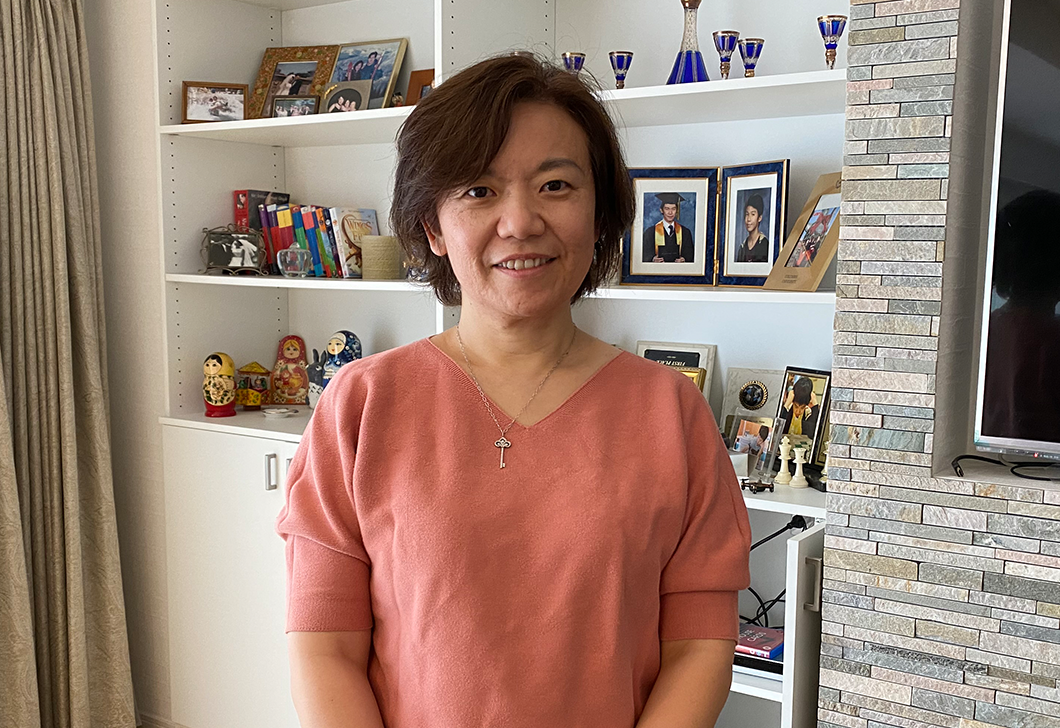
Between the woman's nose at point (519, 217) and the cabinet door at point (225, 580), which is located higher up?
the woman's nose at point (519, 217)

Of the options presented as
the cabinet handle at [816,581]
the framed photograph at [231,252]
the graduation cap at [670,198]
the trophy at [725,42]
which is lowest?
the cabinet handle at [816,581]

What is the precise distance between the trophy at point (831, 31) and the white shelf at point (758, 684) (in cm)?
119

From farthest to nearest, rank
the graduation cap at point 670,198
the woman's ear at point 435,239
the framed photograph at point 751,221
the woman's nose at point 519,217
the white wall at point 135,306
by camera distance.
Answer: the white wall at point 135,306
the graduation cap at point 670,198
the framed photograph at point 751,221
the woman's ear at point 435,239
the woman's nose at point 519,217

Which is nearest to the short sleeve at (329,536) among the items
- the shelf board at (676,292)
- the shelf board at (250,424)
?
the shelf board at (676,292)

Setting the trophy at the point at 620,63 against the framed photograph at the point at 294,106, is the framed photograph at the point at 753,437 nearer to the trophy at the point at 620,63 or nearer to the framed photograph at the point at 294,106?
the trophy at the point at 620,63

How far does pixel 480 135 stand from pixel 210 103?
6.13 ft

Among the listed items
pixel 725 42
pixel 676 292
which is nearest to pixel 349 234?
pixel 676 292

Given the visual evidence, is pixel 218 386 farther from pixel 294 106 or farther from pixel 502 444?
pixel 502 444

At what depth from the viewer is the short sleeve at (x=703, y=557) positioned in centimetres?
118

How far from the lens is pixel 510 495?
1121 mm

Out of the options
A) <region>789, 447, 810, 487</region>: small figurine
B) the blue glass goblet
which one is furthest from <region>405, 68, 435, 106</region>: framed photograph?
<region>789, 447, 810, 487</region>: small figurine

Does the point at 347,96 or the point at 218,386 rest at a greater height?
the point at 347,96

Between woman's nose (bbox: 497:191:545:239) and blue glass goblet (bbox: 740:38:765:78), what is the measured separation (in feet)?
3.55

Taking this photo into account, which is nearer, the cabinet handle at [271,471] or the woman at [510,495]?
the woman at [510,495]
